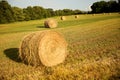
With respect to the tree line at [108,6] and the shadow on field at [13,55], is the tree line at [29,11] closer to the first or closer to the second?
the tree line at [108,6]

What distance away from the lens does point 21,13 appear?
81.9 meters

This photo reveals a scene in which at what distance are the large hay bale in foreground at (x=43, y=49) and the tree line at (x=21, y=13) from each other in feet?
196

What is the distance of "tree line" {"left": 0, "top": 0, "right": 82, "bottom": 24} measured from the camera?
6762 centimetres

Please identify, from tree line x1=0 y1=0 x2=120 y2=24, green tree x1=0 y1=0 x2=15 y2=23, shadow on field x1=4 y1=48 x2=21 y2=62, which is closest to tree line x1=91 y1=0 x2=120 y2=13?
tree line x1=0 y1=0 x2=120 y2=24

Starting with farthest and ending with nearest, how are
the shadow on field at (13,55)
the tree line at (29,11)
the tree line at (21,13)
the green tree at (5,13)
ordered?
the tree line at (29,11) < the tree line at (21,13) < the green tree at (5,13) < the shadow on field at (13,55)

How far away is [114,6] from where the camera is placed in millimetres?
87312

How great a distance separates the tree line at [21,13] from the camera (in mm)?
67625

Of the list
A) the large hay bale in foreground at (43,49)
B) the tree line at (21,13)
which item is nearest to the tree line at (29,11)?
the tree line at (21,13)

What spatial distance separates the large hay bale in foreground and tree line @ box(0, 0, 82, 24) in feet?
196

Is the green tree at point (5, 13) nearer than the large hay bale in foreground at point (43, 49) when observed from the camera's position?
No

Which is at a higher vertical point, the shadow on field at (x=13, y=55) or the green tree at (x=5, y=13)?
the green tree at (x=5, y=13)

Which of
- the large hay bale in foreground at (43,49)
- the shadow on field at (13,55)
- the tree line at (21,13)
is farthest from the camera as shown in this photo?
the tree line at (21,13)

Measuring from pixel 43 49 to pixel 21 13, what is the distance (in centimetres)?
7575

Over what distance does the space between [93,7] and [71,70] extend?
10154 cm
